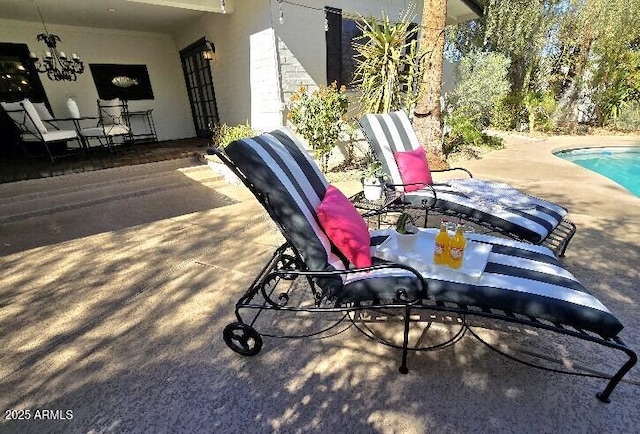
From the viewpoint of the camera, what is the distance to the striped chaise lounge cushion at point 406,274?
4.73 feet

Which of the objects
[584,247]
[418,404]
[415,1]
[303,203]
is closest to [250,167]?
[303,203]

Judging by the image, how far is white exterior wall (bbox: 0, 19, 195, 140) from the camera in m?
7.11

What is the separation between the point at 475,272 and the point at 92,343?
2.43 m

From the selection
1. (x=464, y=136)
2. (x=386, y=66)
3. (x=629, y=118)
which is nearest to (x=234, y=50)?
(x=386, y=66)

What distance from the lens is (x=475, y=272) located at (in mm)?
1632

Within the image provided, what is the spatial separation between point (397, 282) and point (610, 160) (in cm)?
995

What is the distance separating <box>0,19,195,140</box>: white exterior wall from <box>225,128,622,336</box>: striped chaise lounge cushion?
8.58 meters

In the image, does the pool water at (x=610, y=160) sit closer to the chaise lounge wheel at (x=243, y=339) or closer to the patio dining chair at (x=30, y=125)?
the chaise lounge wheel at (x=243, y=339)

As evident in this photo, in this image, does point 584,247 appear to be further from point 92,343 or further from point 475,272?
point 92,343

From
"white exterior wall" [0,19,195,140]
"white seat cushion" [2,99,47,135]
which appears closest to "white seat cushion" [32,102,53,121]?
"white seat cushion" [2,99,47,135]

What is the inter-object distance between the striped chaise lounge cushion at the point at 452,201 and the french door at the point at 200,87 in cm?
556

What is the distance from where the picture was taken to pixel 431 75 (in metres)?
5.07

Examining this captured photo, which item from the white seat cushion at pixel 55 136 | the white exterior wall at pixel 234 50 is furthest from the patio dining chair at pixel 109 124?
the white exterior wall at pixel 234 50

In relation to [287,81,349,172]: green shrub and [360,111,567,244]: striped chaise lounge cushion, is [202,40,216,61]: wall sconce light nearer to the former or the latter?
[287,81,349,172]: green shrub
